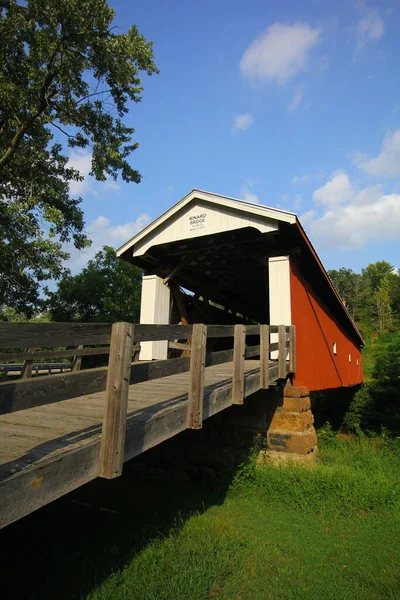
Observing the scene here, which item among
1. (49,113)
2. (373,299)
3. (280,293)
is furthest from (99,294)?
→ (373,299)

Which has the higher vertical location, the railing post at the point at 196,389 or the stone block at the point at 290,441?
the railing post at the point at 196,389

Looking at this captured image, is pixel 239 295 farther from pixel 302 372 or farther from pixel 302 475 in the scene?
pixel 302 475

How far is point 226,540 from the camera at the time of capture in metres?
4.68

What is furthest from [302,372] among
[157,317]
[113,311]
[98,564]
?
[113,311]

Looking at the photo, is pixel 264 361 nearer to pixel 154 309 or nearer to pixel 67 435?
pixel 67 435

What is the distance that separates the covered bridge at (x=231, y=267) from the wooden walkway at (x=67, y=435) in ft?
13.3

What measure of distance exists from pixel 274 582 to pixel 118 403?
305 cm

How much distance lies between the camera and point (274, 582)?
3.86 metres

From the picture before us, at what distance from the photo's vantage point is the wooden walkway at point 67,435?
2043mm

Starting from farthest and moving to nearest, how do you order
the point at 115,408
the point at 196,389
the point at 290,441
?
1. the point at 290,441
2. the point at 196,389
3. the point at 115,408

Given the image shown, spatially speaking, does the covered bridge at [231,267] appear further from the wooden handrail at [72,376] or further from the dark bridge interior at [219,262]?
the wooden handrail at [72,376]

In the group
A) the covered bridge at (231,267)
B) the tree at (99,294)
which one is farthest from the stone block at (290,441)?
the tree at (99,294)

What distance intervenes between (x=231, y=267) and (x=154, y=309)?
3021 mm

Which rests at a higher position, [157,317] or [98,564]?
[157,317]
